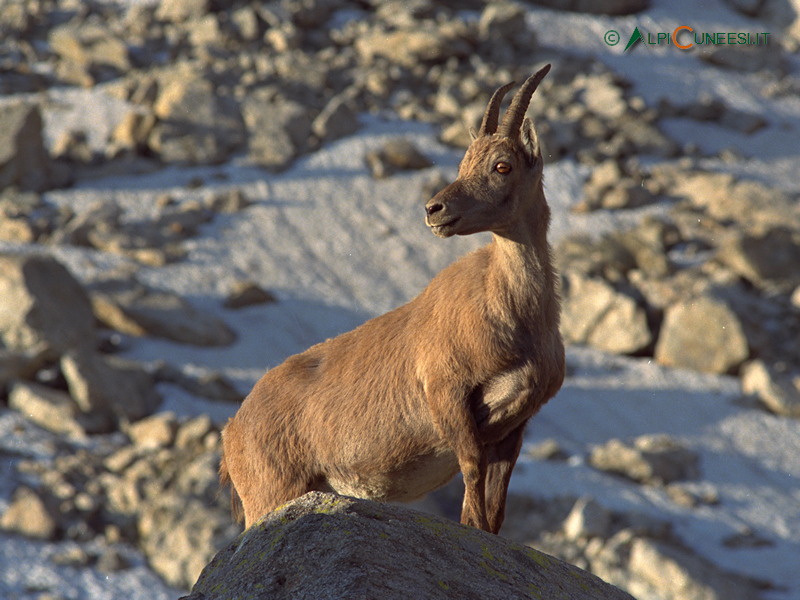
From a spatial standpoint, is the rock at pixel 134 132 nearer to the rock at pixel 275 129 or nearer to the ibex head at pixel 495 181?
the rock at pixel 275 129

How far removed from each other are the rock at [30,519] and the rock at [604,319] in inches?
664

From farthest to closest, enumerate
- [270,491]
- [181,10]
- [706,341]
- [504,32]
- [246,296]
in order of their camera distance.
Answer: [181,10] → [504,32] → [246,296] → [706,341] → [270,491]

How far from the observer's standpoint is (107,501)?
2175cm

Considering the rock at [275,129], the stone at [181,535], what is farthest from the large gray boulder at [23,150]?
the stone at [181,535]

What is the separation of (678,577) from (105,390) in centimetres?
1422

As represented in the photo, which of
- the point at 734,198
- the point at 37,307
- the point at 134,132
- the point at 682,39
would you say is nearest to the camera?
the point at 37,307

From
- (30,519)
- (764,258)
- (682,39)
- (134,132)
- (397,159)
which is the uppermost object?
(134,132)

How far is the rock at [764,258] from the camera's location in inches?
1324

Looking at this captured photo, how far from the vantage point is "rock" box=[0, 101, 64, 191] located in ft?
114

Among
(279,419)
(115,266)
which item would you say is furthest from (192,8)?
(279,419)

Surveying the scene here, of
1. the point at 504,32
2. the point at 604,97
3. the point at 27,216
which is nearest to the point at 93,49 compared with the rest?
the point at 27,216

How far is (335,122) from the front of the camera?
3950 centimetres

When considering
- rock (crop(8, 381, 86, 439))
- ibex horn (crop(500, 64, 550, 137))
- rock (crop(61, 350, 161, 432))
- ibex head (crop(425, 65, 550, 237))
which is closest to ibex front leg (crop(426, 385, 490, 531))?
ibex head (crop(425, 65, 550, 237))

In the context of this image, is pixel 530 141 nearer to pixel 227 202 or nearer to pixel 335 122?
pixel 227 202
